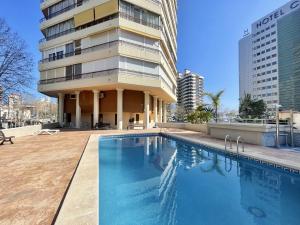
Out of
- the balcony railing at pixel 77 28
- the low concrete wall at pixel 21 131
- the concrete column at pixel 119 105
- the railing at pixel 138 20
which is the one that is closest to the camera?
the low concrete wall at pixel 21 131

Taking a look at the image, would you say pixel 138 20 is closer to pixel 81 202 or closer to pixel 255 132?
pixel 255 132

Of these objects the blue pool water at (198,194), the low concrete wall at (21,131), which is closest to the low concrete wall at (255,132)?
the blue pool water at (198,194)

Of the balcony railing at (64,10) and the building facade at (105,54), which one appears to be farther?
the balcony railing at (64,10)

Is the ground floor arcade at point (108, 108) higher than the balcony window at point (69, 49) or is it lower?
lower

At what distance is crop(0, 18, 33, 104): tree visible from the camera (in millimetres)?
21422

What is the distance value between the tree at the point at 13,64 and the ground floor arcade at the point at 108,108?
6509mm

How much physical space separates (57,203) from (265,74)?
358 feet

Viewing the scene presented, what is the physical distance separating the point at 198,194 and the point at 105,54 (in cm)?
1981

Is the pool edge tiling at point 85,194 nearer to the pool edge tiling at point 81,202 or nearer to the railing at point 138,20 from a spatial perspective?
the pool edge tiling at point 81,202

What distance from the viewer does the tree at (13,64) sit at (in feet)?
70.3

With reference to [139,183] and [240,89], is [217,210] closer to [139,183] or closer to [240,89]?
[139,183]

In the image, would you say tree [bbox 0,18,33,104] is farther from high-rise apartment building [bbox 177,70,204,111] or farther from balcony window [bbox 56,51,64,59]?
high-rise apartment building [bbox 177,70,204,111]

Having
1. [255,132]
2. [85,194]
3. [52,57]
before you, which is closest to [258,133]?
[255,132]

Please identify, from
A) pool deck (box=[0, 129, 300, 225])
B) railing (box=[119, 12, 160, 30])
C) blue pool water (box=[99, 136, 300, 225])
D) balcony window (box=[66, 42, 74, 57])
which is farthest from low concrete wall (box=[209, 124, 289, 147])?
balcony window (box=[66, 42, 74, 57])
